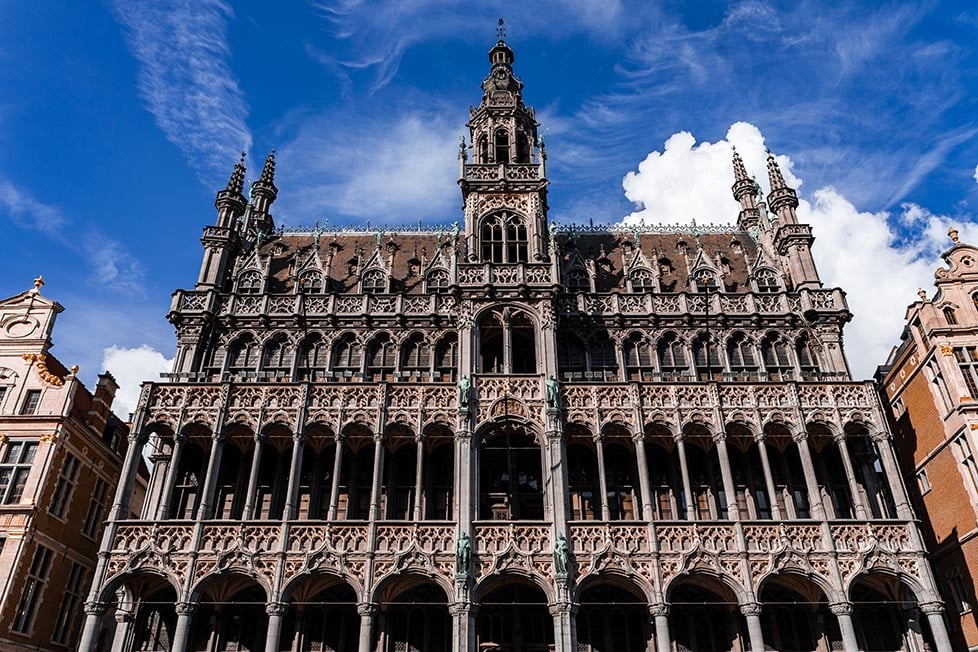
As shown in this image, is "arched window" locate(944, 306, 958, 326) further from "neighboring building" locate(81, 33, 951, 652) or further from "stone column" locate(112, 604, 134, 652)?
"stone column" locate(112, 604, 134, 652)

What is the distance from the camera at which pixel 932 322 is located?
35031 mm

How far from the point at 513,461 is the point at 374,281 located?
45.9ft

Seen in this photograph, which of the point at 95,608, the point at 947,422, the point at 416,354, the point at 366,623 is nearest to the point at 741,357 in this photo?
the point at 947,422

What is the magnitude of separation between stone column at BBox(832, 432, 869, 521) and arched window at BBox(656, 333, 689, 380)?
25.8 feet

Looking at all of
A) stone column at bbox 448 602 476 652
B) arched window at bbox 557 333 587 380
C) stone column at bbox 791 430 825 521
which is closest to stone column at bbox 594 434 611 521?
arched window at bbox 557 333 587 380

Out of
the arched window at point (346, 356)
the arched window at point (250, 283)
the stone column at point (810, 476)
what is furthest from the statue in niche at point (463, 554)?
the arched window at point (250, 283)

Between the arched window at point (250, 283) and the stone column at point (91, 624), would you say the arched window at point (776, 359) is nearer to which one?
the arched window at point (250, 283)

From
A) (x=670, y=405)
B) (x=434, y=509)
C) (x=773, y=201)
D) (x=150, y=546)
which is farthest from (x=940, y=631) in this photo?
(x=150, y=546)

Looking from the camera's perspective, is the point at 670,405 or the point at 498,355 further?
the point at 498,355

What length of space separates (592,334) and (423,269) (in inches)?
445

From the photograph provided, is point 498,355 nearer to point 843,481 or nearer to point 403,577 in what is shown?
point 403,577

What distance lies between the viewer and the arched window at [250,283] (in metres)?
40.3

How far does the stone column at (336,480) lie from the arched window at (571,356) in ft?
38.2

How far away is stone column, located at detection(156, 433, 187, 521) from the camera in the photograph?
30578mm
